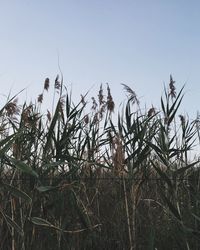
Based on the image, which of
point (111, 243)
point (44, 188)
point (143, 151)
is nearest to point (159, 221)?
point (111, 243)

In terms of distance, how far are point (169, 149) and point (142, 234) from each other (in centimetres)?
94

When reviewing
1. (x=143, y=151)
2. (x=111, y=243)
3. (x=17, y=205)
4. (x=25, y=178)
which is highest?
(x=143, y=151)

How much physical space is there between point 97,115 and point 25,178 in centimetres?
116

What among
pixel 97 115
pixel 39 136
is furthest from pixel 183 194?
pixel 39 136

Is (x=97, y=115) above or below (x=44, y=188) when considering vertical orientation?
above

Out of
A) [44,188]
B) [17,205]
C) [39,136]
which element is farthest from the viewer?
[39,136]

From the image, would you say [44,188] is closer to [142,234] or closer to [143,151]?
[143,151]

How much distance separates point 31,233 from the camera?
9.09 feet

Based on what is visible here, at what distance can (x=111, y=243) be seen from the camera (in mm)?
3459

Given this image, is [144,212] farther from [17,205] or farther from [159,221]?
[17,205]

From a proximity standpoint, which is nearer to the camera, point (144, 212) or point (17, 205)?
point (17, 205)

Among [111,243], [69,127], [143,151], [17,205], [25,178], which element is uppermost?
[69,127]

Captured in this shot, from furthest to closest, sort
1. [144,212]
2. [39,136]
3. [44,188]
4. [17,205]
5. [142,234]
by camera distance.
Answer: [144,212] → [142,234] → [39,136] → [17,205] → [44,188]

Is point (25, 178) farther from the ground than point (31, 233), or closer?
farther from the ground
